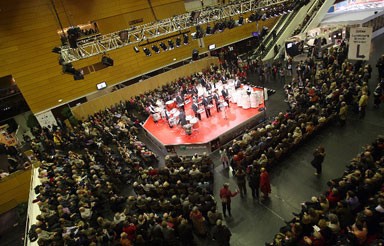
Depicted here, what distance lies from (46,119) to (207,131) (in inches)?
475

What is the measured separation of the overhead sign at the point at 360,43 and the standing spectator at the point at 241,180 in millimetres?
5308

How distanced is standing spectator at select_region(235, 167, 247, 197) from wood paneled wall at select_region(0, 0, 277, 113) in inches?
601

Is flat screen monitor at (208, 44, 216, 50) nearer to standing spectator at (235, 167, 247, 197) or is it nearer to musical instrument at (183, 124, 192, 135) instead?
musical instrument at (183, 124, 192, 135)

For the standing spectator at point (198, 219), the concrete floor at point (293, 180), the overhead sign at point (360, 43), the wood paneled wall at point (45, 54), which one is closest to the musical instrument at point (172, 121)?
the concrete floor at point (293, 180)

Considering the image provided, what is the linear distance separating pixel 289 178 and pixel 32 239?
8.78 m

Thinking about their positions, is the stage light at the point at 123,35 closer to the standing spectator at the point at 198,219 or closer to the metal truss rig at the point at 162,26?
the metal truss rig at the point at 162,26

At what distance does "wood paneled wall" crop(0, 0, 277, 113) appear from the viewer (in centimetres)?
1579

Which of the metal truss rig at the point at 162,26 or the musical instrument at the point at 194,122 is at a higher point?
the metal truss rig at the point at 162,26

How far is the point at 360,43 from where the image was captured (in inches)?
309

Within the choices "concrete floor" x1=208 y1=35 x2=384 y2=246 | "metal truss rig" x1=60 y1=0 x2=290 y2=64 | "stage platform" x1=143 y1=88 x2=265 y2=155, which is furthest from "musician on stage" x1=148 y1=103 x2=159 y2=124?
"concrete floor" x1=208 y1=35 x2=384 y2=246

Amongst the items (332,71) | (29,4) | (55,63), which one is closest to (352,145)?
(332,71)

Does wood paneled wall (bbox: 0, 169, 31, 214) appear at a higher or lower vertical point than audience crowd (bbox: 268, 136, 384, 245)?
lower

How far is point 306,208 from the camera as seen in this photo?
6160 mm

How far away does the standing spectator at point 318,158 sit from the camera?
7.93 meters
